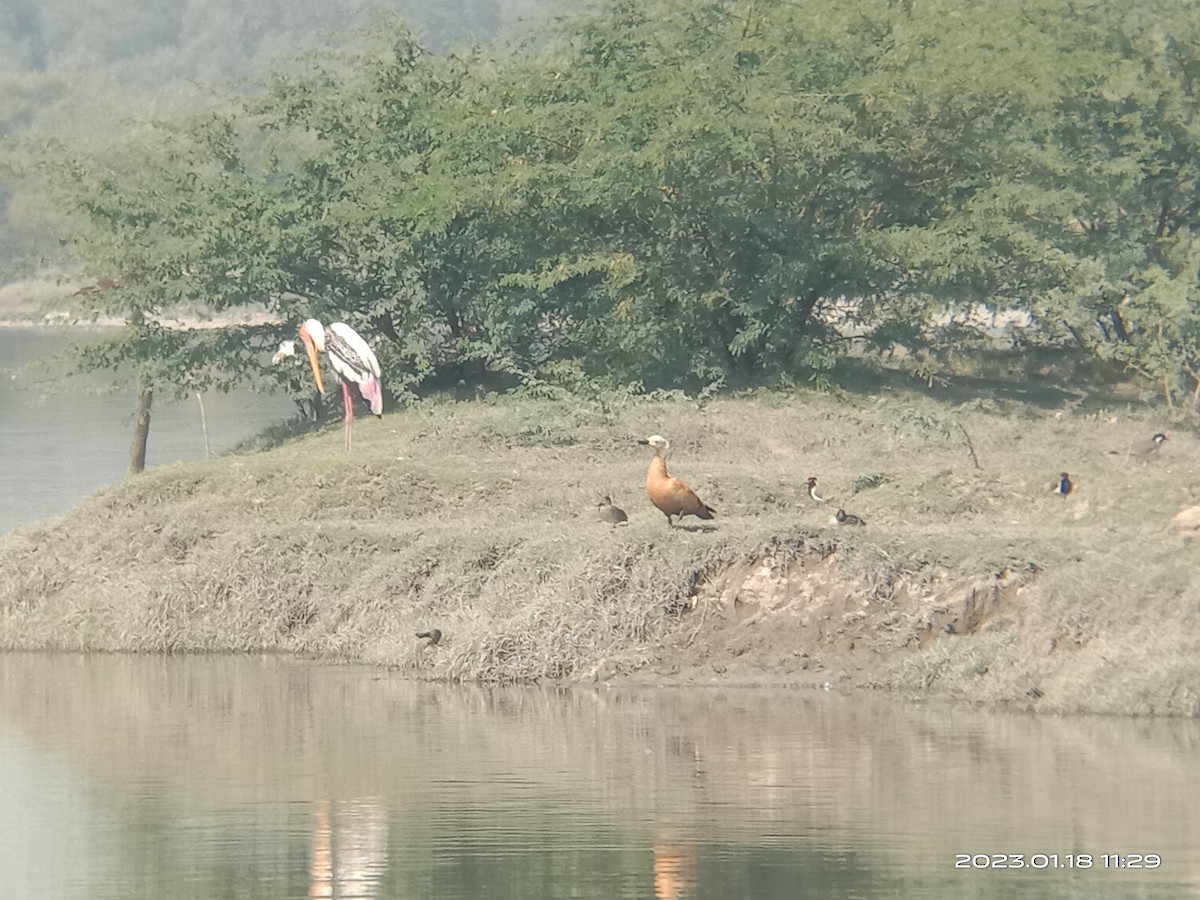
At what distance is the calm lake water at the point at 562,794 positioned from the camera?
11594mm

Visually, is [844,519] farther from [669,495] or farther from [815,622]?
[669,495]

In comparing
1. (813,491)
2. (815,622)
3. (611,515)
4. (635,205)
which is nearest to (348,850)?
(815,622)

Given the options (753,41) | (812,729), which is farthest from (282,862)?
(753,41)

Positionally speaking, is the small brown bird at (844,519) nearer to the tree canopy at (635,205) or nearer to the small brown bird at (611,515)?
the small brown bird at (611,515)

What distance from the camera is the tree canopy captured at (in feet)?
92.2

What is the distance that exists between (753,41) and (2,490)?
12.4 metres

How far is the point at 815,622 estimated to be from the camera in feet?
56.6

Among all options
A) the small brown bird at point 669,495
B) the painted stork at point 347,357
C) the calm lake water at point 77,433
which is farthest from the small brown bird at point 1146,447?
the calm lake water at point 77,433

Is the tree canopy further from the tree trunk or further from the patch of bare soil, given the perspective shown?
the patch of bare soil

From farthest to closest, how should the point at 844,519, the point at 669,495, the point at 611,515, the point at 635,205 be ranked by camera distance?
the point at 635,205, the point at 611,515, the point at 844,519, the point at 669,495

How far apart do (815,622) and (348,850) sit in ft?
19.4

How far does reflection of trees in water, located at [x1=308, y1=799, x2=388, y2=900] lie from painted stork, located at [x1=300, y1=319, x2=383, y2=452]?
12529 mm

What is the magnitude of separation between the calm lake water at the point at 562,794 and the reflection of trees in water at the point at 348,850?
2cm

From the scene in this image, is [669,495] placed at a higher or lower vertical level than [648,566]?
higher
